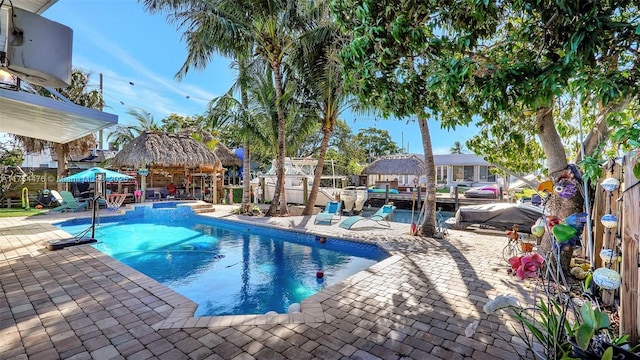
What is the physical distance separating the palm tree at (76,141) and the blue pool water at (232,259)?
549 centimetres

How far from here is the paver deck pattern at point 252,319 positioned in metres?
2.91

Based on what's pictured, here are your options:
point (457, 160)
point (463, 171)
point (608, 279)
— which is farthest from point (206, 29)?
point (463, 171)

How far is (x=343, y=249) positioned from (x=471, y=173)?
85.3 feet

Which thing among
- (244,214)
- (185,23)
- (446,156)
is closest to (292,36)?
(185,23)

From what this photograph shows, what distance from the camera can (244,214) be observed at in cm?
1322

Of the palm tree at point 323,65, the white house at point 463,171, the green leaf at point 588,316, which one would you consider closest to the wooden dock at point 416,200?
the white house at point 463,171

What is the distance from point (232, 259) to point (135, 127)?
1794cm

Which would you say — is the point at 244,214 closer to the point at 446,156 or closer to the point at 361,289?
the point at 361,289

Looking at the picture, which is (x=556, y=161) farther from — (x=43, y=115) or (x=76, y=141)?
(x=76, y=141)

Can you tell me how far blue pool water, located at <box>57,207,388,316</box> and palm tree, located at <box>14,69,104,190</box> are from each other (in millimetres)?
5495

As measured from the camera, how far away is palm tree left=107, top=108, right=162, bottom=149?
65.1ft

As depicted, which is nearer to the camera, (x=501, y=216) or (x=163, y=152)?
(x=501, y=216)

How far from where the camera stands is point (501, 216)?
9469 millimetres

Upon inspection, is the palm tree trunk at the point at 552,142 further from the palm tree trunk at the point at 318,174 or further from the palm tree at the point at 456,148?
the palm tree at the point at 456,148
